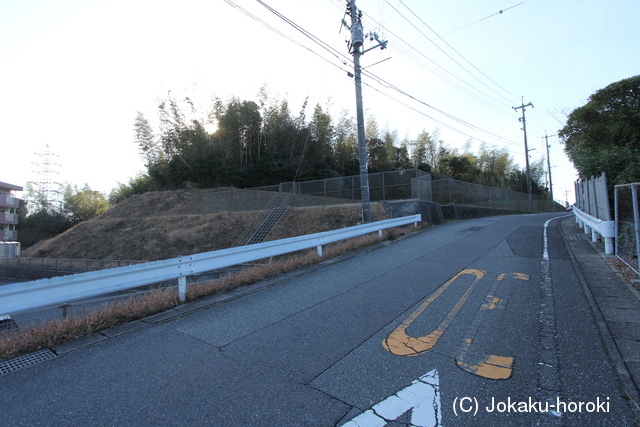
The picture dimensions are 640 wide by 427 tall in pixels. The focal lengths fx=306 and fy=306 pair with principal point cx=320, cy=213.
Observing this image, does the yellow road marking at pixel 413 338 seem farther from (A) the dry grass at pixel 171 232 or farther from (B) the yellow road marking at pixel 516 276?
(A) the dry grass at pixel 171 232

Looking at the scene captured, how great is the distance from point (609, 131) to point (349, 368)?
16.8m

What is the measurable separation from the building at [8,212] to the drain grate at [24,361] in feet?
170

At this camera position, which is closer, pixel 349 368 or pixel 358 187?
pixel 349 368

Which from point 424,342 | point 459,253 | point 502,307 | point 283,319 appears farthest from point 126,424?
point 459,253

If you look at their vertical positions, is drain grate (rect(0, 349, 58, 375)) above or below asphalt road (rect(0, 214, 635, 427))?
above

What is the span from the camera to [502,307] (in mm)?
3955

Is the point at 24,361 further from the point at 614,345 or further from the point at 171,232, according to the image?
the point at 171,232

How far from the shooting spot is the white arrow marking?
1986mm

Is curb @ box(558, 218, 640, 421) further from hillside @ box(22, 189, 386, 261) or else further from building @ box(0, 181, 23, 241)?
building @ box(0, 181, 23, 241)

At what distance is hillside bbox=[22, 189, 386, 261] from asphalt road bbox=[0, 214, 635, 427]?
12.6 metres

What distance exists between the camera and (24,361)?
2916mm

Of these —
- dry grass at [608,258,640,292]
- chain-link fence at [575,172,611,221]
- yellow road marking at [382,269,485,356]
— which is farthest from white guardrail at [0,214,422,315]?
chain-link fence at [575,172,611,221]

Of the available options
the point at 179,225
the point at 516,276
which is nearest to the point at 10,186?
the point at 179,225

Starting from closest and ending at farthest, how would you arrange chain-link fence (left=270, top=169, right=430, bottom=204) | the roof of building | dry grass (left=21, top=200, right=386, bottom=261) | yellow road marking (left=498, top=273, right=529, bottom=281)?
yellow road marking (left=498, top=273, right=529, bottom=281)
chain-link fence (left=270, top=169, right=430, bottom=204)
dry grass (left=21, top=200, right=386, bottom=261)
the roof of building
